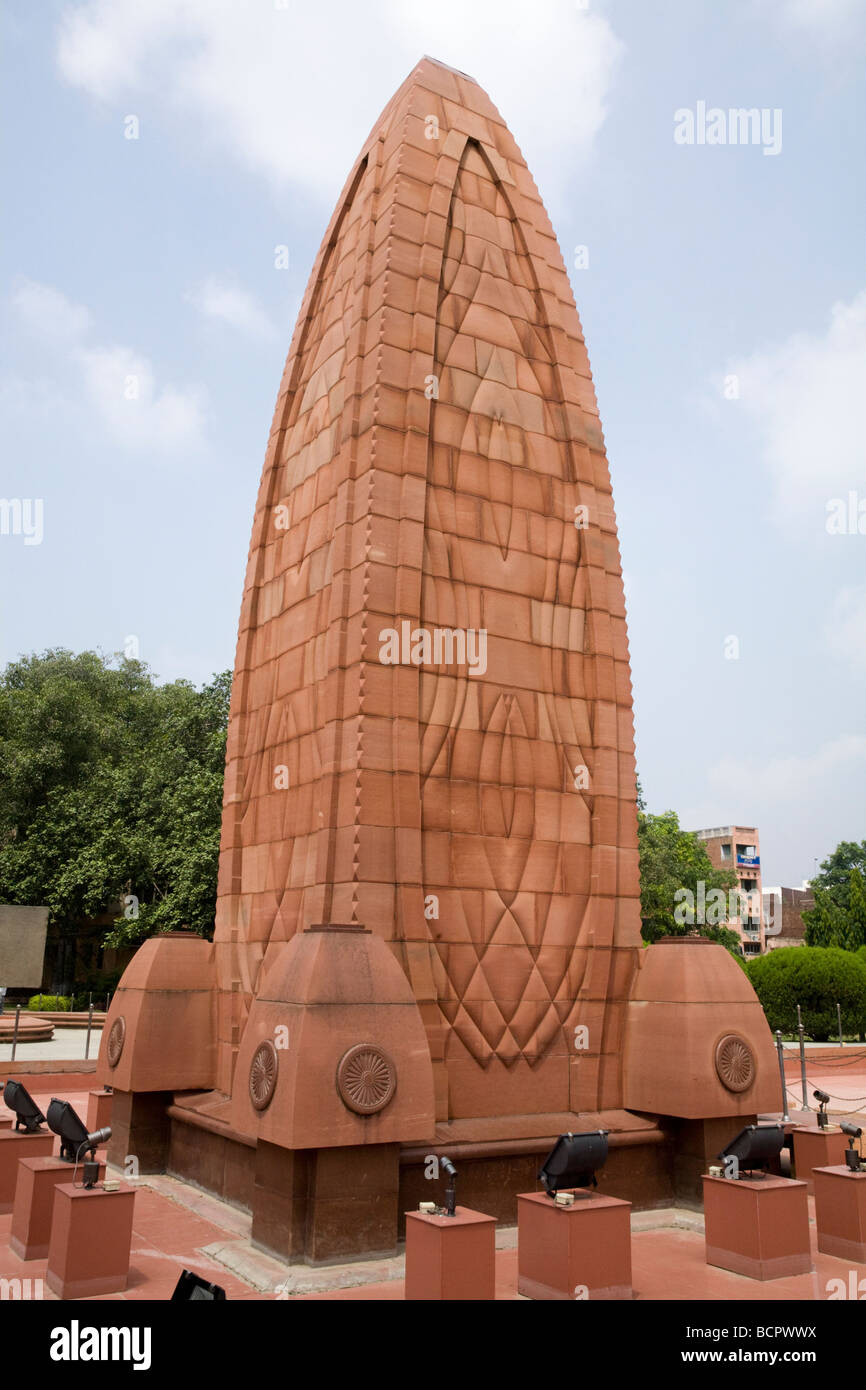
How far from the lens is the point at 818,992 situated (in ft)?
111

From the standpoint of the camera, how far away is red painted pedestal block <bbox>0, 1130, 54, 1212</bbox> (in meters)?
10.6

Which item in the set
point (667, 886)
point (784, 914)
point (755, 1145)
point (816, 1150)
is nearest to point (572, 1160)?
point (755, 1145)

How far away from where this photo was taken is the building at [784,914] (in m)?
81.2

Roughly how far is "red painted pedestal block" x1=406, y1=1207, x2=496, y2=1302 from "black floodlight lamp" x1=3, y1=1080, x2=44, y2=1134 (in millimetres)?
5133

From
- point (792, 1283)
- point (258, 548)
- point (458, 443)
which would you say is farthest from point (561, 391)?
point (792, 1283)

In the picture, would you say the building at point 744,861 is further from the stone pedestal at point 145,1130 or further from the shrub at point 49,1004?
the stone pedestal at point 145,1130

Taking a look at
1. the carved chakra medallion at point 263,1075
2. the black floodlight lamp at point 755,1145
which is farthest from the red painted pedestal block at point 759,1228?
the carved chakra medallion at point 263,1075

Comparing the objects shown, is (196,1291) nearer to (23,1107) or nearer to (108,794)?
(23,1107)

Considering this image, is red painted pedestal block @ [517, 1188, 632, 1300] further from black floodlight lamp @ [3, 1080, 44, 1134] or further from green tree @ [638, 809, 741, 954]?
green tree @ [638, 809, 741, 954]

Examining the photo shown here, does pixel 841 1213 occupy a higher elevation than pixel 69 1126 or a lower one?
lower

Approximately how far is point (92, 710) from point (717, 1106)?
39291 mm

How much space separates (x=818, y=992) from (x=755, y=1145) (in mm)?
27200

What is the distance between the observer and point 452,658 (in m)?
12.0

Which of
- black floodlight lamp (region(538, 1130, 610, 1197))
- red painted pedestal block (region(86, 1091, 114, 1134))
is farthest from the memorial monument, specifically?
black floodlight lamp (region(538, 1130, 610, 1197))
